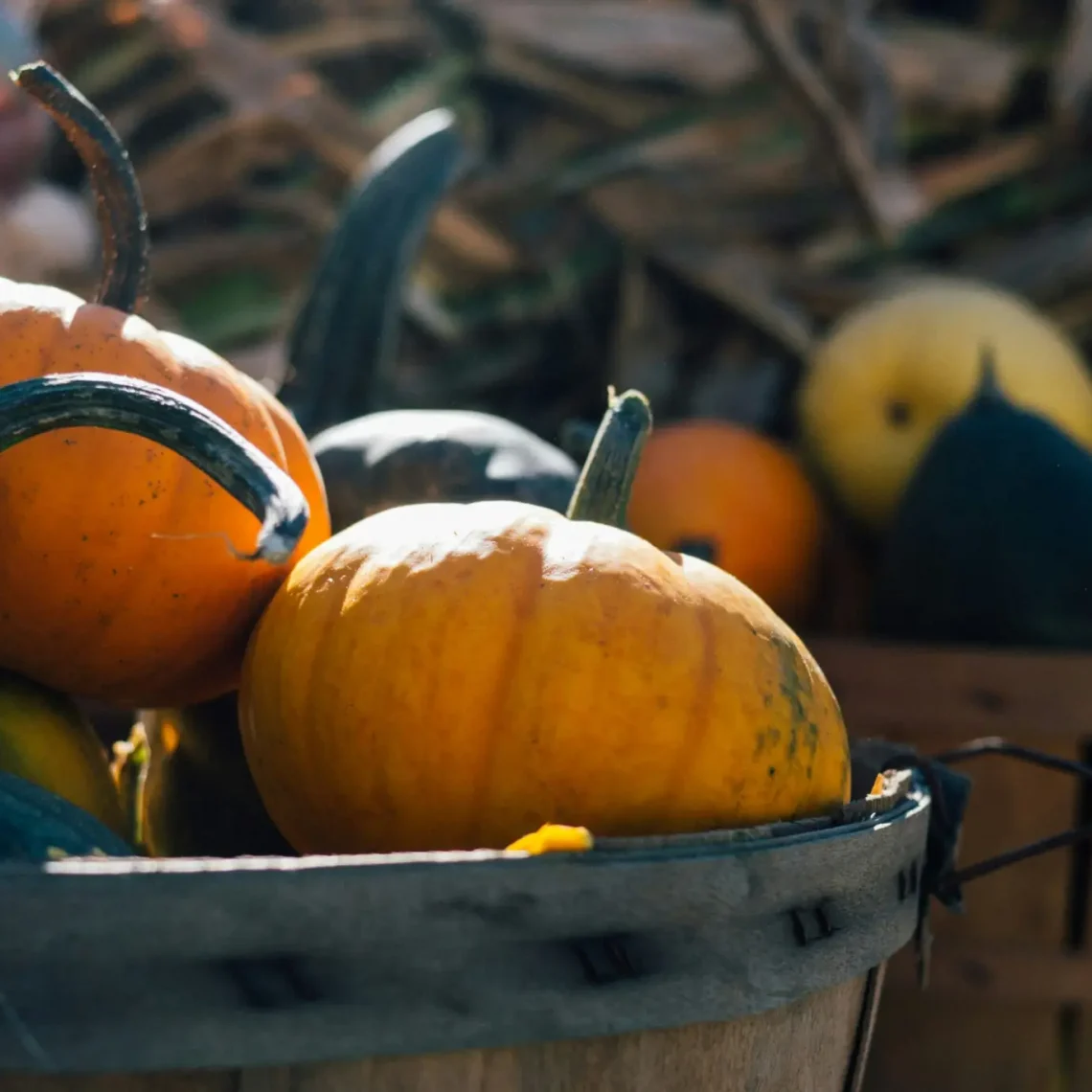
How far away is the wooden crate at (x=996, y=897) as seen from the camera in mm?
1416

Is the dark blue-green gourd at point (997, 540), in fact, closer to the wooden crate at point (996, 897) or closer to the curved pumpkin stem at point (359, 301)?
the wooden crate at point (996, 897)

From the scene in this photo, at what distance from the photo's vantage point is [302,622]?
0.77m

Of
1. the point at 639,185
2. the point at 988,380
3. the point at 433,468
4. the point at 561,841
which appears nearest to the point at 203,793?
the point at 433,468

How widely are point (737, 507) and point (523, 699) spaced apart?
97 cm

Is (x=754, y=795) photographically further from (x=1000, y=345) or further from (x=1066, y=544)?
(x=1000, y=345)

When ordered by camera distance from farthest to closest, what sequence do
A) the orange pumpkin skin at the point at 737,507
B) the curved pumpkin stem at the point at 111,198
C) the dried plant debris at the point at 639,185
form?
1. the dried plant debris at the point at 639,185
2. the orange pumpkin skin at the point at 737,507
3. the curved pumpkin stem at the point at 111,198

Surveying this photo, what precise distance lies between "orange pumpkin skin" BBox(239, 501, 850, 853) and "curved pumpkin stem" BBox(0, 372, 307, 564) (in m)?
0.11

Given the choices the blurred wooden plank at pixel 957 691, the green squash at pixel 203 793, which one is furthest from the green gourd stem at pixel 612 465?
the blurred wooden plank at pixel 957 691

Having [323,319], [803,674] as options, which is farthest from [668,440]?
[803,674]

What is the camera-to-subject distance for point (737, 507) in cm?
164

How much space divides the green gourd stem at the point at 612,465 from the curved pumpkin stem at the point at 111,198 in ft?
1.19

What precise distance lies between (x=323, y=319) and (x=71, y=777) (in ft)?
2.68

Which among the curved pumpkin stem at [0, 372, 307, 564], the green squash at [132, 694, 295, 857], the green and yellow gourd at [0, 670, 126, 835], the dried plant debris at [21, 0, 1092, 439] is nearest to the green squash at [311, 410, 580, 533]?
the green squash at [132, 694, 295, 857]

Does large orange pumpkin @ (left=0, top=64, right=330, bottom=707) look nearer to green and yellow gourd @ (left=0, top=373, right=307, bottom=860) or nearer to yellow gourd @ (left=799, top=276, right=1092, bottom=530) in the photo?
green and yellow gourd @ (left=0, top=373, right=307, bottom=860)
